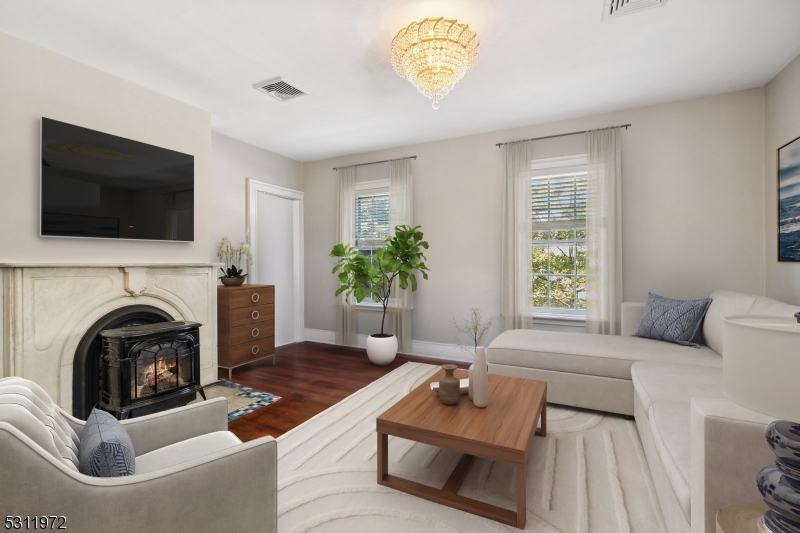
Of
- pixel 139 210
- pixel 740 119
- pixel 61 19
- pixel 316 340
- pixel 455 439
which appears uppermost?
pixel 61 19

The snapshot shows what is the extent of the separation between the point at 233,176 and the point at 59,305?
8.14 ft

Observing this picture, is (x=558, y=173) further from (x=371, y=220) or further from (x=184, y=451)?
(x=184, y=451)

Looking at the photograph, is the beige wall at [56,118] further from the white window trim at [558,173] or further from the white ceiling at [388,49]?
the white window trim at [558,173]

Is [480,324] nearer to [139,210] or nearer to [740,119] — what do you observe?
[740,119]

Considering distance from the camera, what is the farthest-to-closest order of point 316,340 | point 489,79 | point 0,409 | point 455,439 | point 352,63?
point 316,340, point 489,79, point 352,63, point 455,439, point 0,409

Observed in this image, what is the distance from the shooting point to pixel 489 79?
315cm

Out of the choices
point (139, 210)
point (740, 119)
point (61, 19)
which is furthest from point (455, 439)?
point (740, 119)

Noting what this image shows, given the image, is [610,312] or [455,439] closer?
[455,439]

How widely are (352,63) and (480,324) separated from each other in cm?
316

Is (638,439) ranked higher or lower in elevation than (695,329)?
lower

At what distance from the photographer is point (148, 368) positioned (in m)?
2.77

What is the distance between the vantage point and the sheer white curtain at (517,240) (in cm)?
418

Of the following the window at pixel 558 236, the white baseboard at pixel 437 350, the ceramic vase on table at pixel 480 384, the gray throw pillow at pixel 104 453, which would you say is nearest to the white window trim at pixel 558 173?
the window at pixel 558 236

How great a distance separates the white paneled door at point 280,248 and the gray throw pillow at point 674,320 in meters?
4.48
